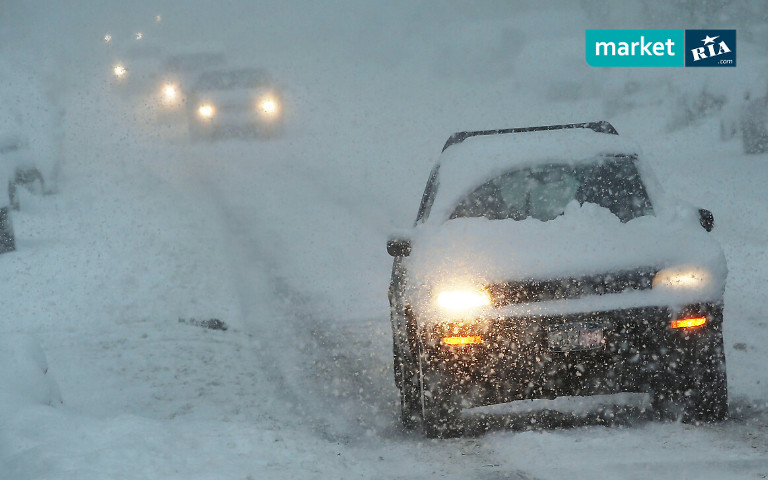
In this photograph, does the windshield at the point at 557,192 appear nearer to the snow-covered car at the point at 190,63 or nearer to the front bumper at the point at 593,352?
the front bumper at the point at 593,352

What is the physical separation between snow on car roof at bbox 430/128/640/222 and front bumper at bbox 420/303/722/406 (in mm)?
1240

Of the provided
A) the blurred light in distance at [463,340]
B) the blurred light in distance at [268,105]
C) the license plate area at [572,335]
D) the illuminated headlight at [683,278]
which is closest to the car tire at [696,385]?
the illuminated headlight at [683,278]

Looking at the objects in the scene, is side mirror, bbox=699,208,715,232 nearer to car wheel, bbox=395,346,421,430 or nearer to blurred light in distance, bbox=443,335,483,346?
blurred light in distance, bbox=443,335,483,346

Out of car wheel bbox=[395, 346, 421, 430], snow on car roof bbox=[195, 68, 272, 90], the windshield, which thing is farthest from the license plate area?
snow on car roof bbox=[195, 68, 272, 90]

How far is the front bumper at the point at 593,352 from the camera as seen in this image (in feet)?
15.4

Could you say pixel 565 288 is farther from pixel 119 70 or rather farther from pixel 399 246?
pixel 119 70

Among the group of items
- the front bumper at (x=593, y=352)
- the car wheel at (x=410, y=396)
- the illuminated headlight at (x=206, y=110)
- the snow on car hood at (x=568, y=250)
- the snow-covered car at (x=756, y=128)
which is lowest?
the car wheel at (x=410, y=396)

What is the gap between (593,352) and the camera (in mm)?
4711

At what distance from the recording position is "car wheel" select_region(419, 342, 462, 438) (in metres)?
4.84

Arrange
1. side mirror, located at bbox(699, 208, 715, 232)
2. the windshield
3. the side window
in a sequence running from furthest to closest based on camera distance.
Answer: the side window < the windshield < side mirror, located at bbox(699, 208, 715, 232)

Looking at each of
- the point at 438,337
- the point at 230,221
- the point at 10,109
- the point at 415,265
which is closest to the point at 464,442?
the point at 438,337

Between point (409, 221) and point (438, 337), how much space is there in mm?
12051

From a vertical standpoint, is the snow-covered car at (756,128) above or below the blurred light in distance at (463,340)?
above

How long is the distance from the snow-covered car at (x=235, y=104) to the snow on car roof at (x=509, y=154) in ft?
61.0
